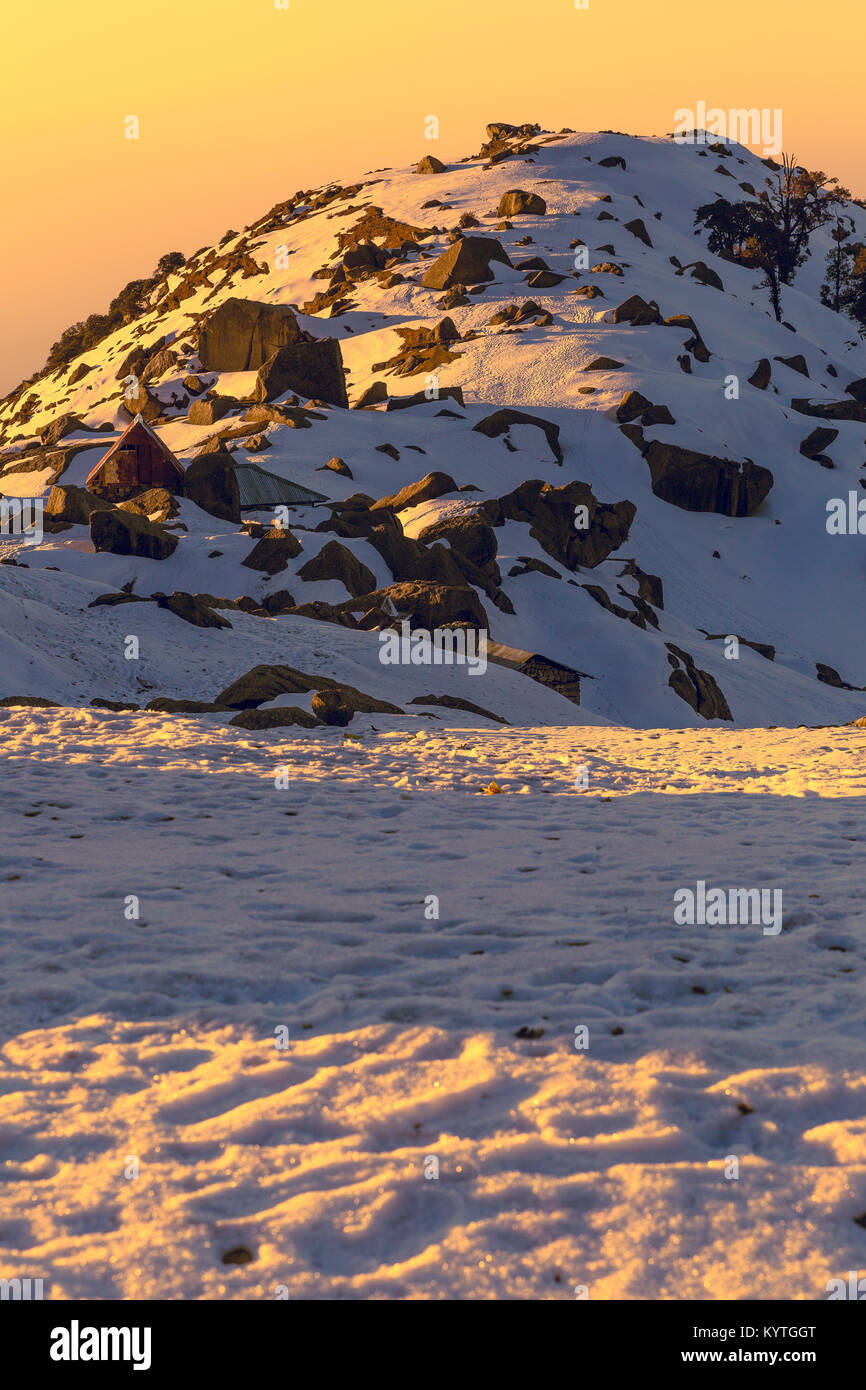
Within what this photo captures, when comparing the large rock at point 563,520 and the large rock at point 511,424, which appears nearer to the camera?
the large rock at point 563,520

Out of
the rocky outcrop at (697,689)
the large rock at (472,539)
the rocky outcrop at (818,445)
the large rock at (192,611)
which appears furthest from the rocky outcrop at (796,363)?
the large rock at (192,611)

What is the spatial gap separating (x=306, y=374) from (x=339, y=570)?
25.1 meters

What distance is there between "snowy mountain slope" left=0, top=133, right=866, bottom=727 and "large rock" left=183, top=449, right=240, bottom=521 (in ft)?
3.58

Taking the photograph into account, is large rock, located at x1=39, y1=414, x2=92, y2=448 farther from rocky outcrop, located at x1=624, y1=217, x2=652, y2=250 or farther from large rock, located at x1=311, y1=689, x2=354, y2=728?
large rock, located at x1=311, y1=689, x2=354, y2=728

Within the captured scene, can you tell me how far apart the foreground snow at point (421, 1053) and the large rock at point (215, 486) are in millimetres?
27030

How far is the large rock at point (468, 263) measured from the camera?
224ft

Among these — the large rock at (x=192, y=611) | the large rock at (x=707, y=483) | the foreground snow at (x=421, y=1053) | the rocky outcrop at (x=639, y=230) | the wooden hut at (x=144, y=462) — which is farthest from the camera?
the rocky outcrop at (x=639, y=230)

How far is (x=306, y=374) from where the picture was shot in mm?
50688

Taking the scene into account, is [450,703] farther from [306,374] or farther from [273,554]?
[306,374]

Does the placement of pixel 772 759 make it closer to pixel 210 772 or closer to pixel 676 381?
pixel 210 772

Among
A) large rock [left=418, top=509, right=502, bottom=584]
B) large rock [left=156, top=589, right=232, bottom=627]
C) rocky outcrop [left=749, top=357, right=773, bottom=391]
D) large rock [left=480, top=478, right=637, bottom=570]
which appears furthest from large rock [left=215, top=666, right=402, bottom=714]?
rocky outcrop [left=749, top=357, right=773, bottom=391]

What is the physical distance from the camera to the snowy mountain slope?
28.3 metres

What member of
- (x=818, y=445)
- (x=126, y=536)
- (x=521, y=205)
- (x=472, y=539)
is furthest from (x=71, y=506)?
(x=521, y=205)

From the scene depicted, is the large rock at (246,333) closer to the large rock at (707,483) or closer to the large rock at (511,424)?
the large rock at (511,424)
